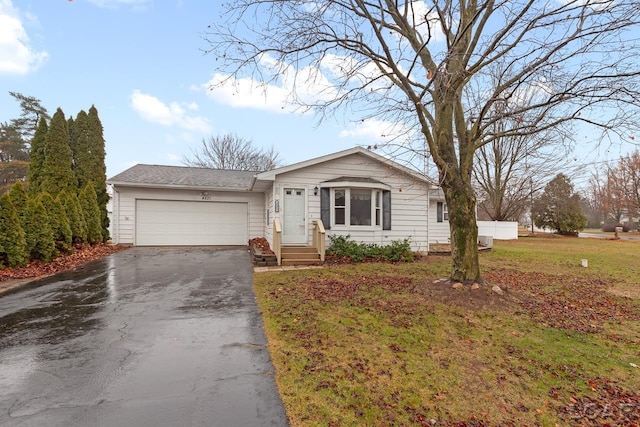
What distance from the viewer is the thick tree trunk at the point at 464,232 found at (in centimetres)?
616

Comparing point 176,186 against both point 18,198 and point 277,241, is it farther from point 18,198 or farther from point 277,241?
point 277,241

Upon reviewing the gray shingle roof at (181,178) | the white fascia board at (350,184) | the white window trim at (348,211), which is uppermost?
the gray shingle roof at (181,178)

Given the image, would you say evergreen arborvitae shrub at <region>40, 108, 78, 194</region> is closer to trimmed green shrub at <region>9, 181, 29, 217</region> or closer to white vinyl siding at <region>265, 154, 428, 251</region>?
trimmed green shrub at <region>9, 181, 29, 217</region>

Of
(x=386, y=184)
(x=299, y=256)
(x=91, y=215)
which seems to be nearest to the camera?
(x=299, y=256)

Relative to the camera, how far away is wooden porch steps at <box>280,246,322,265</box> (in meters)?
9.64

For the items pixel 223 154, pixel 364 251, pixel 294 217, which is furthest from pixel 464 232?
pixel 223 154

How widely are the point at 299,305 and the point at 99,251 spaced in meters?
9.65

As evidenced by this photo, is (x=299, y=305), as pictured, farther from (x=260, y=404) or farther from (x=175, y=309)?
(x=260, y=404)

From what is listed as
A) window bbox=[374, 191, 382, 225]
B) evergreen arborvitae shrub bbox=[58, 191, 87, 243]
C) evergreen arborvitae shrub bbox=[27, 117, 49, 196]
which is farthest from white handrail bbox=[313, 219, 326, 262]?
evergreen arborvitae shrub bbox=[27, 117, 49, 196]

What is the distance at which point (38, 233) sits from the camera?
8344 millimetres

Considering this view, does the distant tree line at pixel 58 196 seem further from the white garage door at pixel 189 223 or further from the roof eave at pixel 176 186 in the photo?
the white garage door at pixel 189 223

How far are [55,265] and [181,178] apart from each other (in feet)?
22.7

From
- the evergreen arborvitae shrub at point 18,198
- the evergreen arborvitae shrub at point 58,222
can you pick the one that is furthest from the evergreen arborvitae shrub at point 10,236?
the evergreen arborvitae shrub at point 58,222

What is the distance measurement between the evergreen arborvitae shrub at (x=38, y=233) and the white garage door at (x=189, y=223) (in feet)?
16.5
